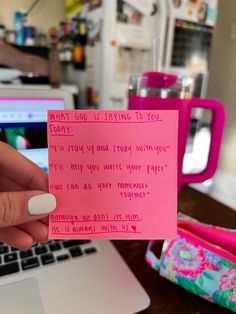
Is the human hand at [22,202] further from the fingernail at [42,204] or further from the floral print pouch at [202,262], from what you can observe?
the floral print pouch at [202,262]

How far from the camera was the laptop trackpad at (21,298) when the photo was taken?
0.33m

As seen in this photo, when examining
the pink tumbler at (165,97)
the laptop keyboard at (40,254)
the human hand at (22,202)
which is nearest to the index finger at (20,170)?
the human hand at (22,202)

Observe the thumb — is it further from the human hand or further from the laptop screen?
the laptop screen

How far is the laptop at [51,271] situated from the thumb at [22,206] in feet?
0.45

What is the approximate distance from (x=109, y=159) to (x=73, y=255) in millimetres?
215

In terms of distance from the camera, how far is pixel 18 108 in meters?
0.48

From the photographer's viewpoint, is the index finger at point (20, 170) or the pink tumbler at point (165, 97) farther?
the pink tumbler at point (165, 97)

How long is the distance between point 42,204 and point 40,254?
0.59ft

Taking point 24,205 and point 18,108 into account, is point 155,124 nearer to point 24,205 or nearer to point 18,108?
point 24,205

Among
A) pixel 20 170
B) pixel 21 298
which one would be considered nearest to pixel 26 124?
pixel 20 170

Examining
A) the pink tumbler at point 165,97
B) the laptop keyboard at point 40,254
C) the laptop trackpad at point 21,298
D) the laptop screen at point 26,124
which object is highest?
the pink tumbler at point 165,97

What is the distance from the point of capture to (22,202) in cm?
28

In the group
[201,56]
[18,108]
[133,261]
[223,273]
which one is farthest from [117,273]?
[201,56]

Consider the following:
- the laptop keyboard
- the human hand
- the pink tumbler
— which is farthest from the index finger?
the pink tumbler
